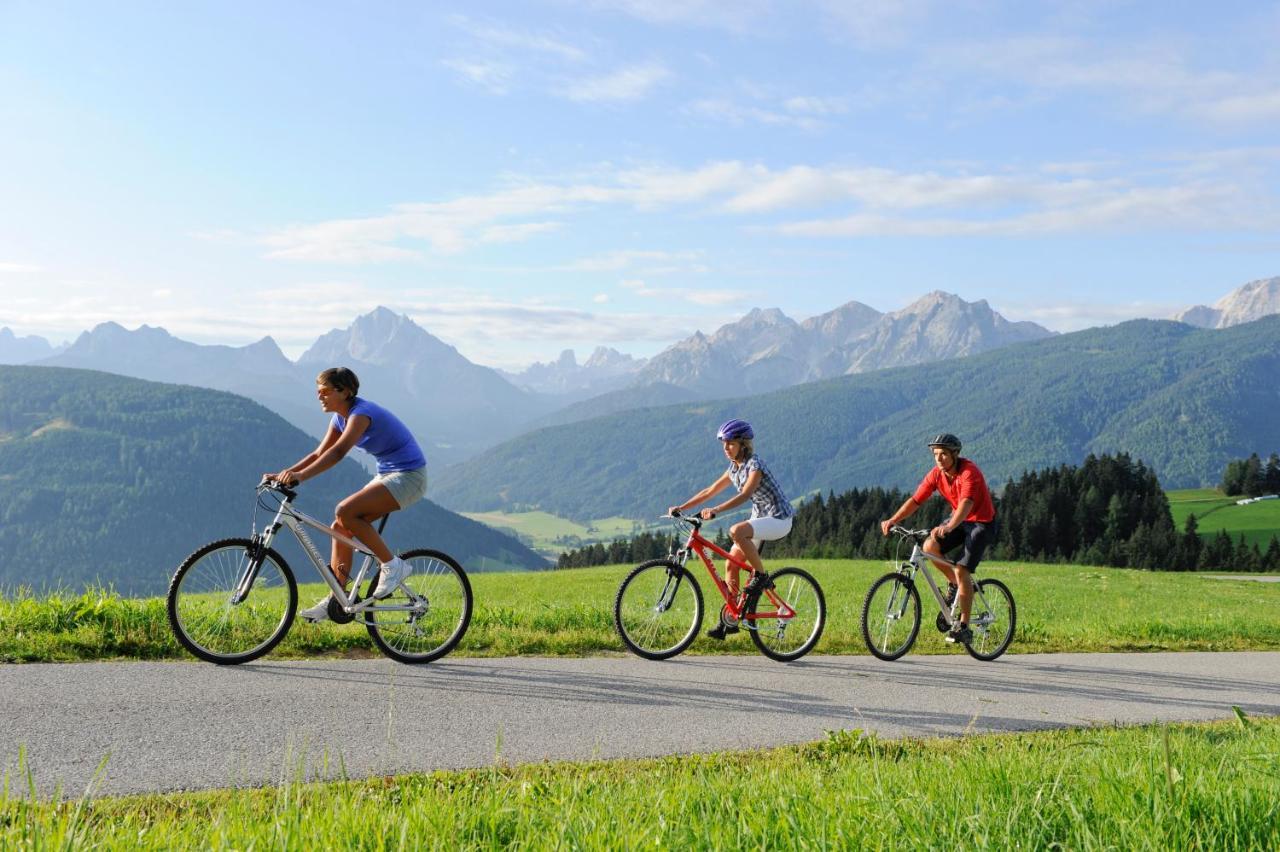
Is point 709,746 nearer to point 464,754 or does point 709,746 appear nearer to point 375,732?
point 464,754

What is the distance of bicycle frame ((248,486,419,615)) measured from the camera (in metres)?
8.28

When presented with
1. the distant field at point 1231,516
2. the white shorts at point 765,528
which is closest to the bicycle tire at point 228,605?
the white shorts at point 765,528

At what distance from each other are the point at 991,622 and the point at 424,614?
661 centimetres

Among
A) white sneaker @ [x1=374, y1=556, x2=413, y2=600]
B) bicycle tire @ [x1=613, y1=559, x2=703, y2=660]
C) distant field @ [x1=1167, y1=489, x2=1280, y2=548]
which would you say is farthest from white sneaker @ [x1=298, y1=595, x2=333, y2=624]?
distant field @ [x1=1167, y1=489, x2=1280, y2=548]

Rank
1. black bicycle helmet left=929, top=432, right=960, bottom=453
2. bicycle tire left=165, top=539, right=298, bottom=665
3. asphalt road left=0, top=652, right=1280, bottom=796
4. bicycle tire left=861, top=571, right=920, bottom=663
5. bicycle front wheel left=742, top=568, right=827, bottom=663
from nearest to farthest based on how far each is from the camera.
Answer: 1. asphalt road left=0, top=652, right=1280, bottom=796
2. bicycle tire left=165, top=539, right=298, bottom=665
3. bicycle front wheel left=742, top=568, right=827, bottom=663
4. bicycle tire left=861, top=571, right=920, bottom=663
5. black bicycle helmet left=929, top=432, right=960, bottom=453

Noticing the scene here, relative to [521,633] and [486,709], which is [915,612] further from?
[486,709]

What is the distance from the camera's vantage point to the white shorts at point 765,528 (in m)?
10.2

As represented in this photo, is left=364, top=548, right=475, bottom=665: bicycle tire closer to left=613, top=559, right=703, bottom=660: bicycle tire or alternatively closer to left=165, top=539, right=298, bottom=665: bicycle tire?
left=165, top=539, right=298, bottom=665: bicycle tire

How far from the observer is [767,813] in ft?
11.8

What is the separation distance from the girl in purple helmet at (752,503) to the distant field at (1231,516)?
382 ft

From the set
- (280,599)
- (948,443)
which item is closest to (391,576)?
(280,599)

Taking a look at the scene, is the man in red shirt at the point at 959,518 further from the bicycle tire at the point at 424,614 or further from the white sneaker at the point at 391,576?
the white sneaker at the point at 391,576

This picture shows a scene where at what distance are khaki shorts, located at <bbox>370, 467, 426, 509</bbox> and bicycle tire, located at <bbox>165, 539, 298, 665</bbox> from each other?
110 cm

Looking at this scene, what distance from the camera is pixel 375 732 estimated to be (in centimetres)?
605
